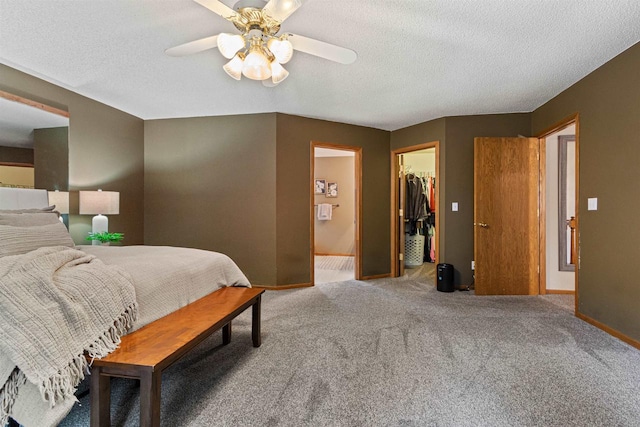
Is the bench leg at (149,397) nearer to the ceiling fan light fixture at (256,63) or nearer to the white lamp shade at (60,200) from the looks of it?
the ceiling fan light fixture at (256,63)

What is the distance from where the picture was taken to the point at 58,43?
2.44 metres

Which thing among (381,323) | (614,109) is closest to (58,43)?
(381,323)

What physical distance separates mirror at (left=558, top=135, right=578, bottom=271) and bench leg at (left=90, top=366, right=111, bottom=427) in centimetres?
470

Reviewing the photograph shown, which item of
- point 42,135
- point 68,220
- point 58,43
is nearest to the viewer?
point 58,43

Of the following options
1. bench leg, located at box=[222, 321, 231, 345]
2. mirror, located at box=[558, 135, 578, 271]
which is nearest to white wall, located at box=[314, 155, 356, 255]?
mirror, located at box=[558, 135, 578, 271]

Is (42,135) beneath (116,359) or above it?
above

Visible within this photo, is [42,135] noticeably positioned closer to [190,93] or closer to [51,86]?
[51,86]

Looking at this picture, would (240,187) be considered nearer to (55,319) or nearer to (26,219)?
(26,219)

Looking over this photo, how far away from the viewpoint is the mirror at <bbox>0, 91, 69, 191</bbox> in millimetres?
2777

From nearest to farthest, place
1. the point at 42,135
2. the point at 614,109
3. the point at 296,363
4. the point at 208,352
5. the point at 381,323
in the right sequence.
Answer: the point at 296,363, the point at 208,352, the point at 614,109, the point at 381,323, the point at 42,135

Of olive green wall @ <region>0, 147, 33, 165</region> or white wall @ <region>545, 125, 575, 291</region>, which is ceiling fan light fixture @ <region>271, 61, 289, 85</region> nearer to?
olive green wall @ <region>0, 147, 33, 165</region>

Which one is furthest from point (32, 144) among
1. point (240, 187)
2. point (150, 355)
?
point (150, 355)

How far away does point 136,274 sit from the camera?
1704mm

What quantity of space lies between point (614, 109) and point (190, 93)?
13.1 feet
